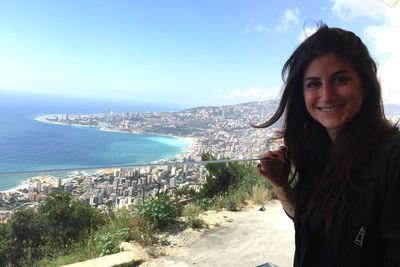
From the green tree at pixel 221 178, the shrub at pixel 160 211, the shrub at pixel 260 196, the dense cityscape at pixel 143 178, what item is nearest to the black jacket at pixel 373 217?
the dense cityscape at pixel 143 178

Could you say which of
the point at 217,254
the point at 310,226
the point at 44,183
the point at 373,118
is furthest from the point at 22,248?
the point at 373,118

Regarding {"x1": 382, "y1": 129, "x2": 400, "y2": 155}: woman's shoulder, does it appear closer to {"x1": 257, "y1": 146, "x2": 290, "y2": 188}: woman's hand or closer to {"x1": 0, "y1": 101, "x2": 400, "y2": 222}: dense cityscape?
{"x1": 0, "y1": 101, "x2": 400, "y2": 222}: dense cityscape

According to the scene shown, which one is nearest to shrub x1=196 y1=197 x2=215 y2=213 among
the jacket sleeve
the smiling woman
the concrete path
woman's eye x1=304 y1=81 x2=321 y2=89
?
the concrete path

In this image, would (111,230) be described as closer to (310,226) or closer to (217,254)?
(217,254)

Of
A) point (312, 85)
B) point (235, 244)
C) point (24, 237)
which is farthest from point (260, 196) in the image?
point (312, 85)

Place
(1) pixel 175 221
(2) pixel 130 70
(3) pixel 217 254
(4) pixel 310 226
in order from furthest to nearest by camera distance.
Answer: (2) pixel 130 70 → (1) pixel 175 221 → (3) pixel 217 254 → (4) pixel 310 226

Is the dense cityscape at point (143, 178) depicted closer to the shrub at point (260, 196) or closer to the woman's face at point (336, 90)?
the woman's face at point (336, 90)

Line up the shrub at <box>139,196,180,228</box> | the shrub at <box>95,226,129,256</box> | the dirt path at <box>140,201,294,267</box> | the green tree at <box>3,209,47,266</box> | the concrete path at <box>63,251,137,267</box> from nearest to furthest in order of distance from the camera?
the green tree at <box>3,209,47,266</box>, the concrete path at <box>63,251,137,267</box>, the dirt path at <box>140,201,294,267</box>, the shrub at <box>95,226,129,256</box>, the shrub at <box>139,196,180,228</box>
